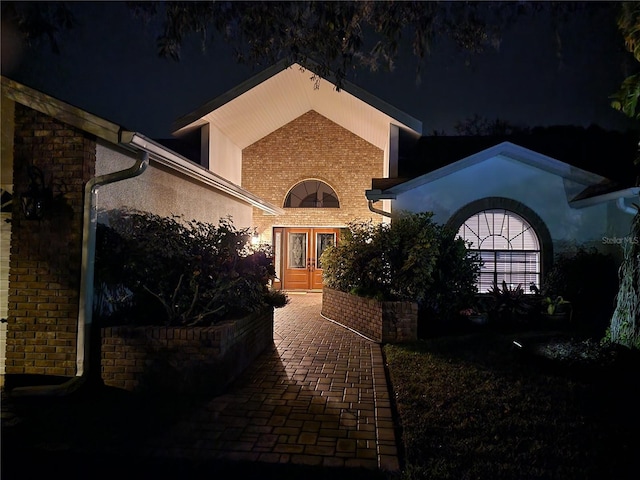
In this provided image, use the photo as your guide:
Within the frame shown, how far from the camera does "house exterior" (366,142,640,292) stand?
9.66 metres

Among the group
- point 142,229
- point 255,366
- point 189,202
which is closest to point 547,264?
point 255,366

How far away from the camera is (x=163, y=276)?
17.2ft

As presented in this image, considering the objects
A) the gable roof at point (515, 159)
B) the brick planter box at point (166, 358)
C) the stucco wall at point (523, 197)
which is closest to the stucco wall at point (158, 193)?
the brick planter box at point (166, 358)

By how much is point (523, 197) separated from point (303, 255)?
25.8 feet

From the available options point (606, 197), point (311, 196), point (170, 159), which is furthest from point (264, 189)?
point (606, 197)

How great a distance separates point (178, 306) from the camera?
5242 millimetres

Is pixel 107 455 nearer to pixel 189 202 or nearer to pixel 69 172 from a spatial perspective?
pixel 69 172

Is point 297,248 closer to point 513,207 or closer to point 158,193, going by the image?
point 513,207

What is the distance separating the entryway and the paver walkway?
8.45 meters

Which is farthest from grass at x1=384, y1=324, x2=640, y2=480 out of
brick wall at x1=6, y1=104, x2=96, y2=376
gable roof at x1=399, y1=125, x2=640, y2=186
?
gable roof at x1=399, y1=125, x2=640, y2=186

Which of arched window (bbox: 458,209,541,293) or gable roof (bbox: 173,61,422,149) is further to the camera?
gable roof (bbox: 173,61,422,149)

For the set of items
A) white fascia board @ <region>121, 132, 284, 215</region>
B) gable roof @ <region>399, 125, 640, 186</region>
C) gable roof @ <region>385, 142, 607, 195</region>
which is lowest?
white fascia board @ <region>121, 132, 284, 215</region>

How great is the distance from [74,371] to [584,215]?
10515mm

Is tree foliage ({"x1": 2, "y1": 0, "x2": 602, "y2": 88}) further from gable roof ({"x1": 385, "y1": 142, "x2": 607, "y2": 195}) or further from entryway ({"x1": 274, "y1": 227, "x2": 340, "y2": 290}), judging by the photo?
entryway ({"x1": 274, "y1": 227, "x2": 340, "y2": 290})
